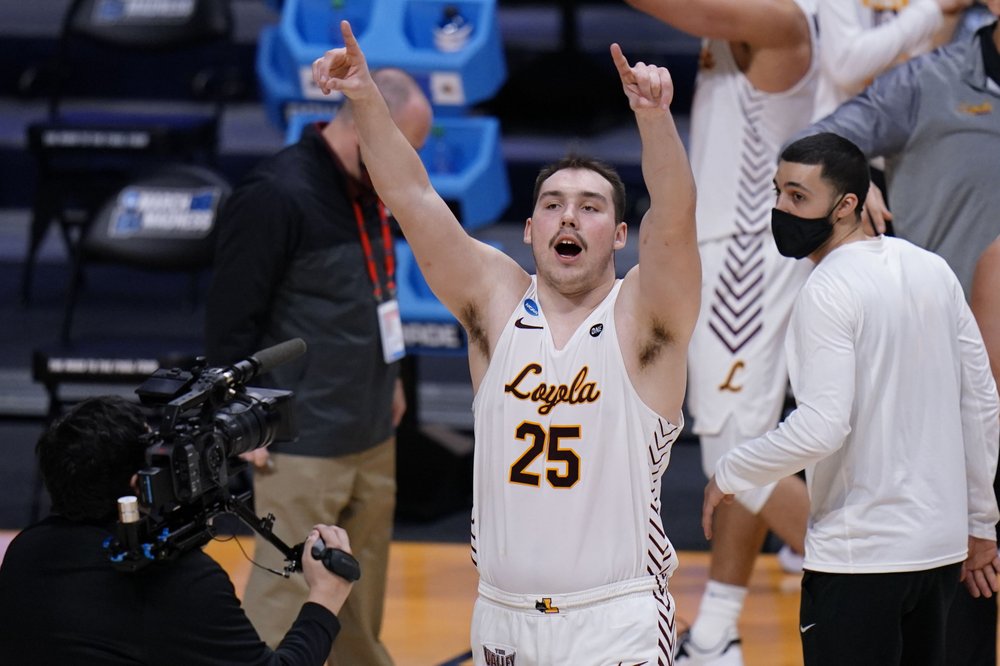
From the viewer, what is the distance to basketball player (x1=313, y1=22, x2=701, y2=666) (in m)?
3.07

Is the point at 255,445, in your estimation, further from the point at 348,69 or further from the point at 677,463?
the point at 677,463

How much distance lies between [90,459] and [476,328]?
31.4 inches

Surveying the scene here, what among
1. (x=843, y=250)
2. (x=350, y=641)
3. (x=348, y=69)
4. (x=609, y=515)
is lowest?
(x=350, y=641)

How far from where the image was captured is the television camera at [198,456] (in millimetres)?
2861

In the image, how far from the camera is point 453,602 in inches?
215

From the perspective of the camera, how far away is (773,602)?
5449 millimetres

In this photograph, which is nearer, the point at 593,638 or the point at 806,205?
the point at 593,638

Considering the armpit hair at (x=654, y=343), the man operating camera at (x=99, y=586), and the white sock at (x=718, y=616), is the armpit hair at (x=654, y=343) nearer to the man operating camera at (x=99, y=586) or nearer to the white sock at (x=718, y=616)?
the man operating camera at (x=99, y=586)

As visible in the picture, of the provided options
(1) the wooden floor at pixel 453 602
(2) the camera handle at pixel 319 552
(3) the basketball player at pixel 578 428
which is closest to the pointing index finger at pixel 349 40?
(3) the basketball player at pixel 578 428

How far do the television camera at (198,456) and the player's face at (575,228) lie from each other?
0.65 metres

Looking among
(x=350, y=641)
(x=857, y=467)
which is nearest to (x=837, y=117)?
(x=857, y=467)

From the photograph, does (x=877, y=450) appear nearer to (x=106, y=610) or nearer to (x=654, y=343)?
(x=654, y=343)

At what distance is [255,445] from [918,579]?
1419mm

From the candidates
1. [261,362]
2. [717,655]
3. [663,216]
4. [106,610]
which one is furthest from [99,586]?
[717,655]
